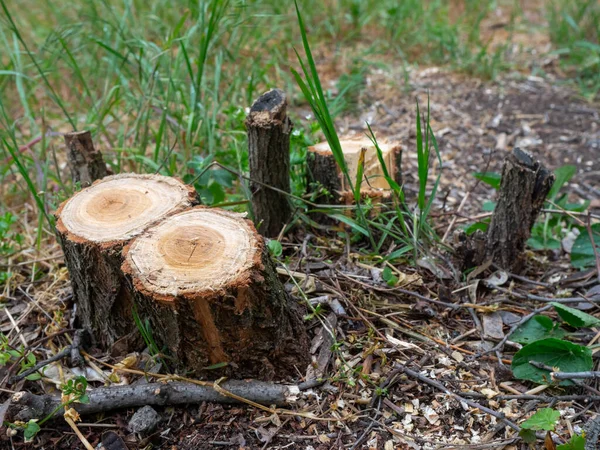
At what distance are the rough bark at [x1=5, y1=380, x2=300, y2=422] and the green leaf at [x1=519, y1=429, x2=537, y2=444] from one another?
62 cm

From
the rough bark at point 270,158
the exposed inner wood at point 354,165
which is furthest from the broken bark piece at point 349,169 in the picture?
the rough bark at point 270,158

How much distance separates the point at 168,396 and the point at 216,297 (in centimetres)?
39

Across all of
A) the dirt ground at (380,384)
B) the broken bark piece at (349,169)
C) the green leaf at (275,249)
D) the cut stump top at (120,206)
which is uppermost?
the cut stump top at (120,206)

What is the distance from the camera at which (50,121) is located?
3633 millimetres

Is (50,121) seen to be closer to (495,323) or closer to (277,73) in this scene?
(277,73)

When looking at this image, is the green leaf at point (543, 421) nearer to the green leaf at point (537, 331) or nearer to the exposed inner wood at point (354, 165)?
the green leaf at point (537, 331)

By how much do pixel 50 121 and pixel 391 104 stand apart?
2.25 metres

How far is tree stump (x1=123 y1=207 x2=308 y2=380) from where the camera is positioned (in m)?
1.46

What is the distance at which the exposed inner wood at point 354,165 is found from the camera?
2197 mm

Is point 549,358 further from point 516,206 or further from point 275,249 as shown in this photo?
point 275,249

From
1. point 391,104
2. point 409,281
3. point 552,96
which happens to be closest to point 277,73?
point 391,104

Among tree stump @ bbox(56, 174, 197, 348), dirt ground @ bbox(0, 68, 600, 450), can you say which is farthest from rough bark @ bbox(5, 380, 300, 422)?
tree stump @ bbox(56, 174, 197, 348)

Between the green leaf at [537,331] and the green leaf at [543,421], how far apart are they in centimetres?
38

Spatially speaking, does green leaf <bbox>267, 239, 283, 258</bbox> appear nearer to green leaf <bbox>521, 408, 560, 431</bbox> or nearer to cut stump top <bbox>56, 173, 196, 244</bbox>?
cut stump top <bbox>56, 173, 196, 244</bbox>
